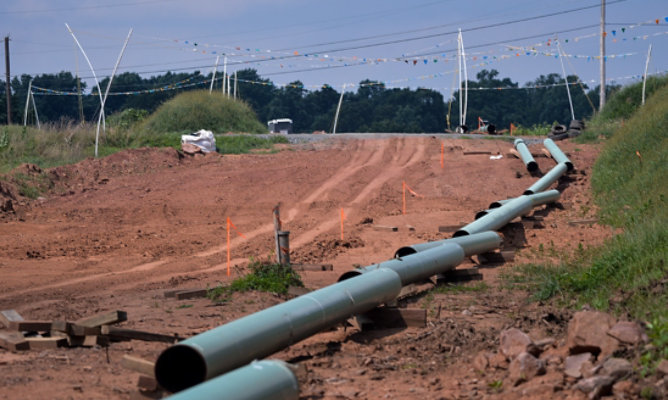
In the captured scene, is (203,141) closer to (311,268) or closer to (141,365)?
(311,268)

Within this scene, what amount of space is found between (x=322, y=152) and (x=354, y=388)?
23.1 metres

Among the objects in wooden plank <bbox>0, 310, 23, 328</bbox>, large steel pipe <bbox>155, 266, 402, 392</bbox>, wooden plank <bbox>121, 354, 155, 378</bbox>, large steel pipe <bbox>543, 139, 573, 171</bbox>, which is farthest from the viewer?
large steel pipe <bbox>543, 139, 573, 171</bbox>

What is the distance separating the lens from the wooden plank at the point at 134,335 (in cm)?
779

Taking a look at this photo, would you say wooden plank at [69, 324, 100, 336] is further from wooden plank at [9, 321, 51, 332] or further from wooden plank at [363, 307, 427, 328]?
wooden plank at [363, 307, 427, 328]

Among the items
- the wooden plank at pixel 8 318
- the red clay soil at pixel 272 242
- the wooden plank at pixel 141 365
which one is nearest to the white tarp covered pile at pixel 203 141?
the red clay soil at pixel 272 242

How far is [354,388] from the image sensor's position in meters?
6.71

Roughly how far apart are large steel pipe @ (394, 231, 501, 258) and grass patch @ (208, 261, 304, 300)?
1694mm

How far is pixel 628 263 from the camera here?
9.16 meters

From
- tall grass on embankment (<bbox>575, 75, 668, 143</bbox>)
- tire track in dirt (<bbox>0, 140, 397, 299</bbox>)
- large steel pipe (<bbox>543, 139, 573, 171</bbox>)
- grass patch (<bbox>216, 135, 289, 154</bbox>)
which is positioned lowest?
tire track in dirt (<bbox>0, 140, 397, 299</bbox>)

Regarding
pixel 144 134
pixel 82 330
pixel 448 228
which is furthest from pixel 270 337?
pixel 144 134

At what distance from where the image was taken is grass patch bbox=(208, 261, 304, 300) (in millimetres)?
10742

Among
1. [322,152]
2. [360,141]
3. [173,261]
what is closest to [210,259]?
[173,261]

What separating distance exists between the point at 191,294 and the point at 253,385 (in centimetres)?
589

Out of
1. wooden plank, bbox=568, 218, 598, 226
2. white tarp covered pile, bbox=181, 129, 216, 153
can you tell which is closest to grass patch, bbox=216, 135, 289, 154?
white tarp covered pile, bbox=181, 129, 216, 153
